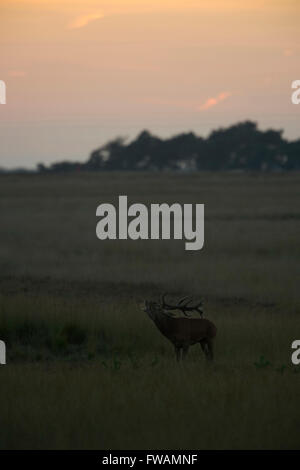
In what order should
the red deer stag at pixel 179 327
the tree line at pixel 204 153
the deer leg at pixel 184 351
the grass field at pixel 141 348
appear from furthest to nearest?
the tree line at pixel 204 153 → the deer leg at pixel 184 351 → the red deer stag at pixel 179 327 → the grass field at pixel 141 348

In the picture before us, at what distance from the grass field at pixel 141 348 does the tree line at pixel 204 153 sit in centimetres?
5455

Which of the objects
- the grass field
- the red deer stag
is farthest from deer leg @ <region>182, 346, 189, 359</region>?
the grass field

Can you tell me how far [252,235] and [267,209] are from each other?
373 inches

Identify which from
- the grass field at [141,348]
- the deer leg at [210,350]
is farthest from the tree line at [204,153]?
the deer leg at [210,350]

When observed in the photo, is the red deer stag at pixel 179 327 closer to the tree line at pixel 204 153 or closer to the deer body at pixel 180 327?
the deer body at pixel 180 327

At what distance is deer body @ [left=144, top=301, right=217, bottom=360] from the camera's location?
9953 millimetres

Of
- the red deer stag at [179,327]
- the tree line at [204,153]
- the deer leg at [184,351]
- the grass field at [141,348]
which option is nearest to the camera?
the grass field at [141,348]

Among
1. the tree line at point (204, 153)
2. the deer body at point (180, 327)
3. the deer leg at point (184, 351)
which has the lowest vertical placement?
the deer leg at point (184, 351)

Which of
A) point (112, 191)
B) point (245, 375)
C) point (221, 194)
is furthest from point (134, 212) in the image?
point (245, 375)

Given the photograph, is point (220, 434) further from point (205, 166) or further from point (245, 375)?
point (205, 166)

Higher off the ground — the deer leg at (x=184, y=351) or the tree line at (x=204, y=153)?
the tree line at (x=204, y=153)

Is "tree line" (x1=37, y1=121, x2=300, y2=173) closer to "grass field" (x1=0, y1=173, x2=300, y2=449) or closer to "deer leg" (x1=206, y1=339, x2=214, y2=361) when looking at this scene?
"grass field" (x1=0, y1=173, x2=300, y2=449)

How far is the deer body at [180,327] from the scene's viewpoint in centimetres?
995
